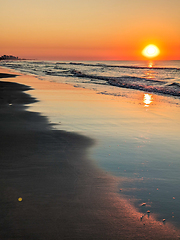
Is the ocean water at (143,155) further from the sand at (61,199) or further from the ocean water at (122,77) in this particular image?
the ocean water at (122,77)

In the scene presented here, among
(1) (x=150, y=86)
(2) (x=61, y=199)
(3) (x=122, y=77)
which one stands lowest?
(2) (x=61, y=199)

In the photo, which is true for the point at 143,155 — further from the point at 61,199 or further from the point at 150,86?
the point at 150,86

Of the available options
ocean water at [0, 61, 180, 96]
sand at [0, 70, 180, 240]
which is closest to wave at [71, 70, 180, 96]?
ocean water at [0, 61, 180, 96]

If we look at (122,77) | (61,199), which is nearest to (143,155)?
(61,199)

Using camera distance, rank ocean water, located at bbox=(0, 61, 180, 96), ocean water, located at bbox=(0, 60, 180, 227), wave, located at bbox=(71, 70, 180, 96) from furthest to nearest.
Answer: ocean water, located at bbox=(0, 61, 180, 96), wave, located at bbox=(71, 70, 180, 96), ocean water, located at bbox=(0, 60, 180, 227)

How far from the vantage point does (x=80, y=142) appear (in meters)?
6.68

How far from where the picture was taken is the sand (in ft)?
10.2

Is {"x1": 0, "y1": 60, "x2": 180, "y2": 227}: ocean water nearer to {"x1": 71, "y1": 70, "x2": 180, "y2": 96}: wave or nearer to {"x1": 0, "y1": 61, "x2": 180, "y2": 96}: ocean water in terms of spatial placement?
{"x1": 71, "y1": 70, "x2": 180, "y2": 96}: wave

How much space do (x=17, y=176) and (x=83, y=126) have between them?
3990 millimetres

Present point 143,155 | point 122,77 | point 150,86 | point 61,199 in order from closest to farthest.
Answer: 1. point 61,199
2. point 143,155
3. point 150,86
4. point 122,77

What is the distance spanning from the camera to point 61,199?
3.80 metres

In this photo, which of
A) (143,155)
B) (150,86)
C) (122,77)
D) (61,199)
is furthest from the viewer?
(122,77)

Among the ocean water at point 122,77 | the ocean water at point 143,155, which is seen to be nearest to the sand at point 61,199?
the ocean water at point 143,155

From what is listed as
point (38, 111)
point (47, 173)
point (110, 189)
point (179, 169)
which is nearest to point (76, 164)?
point (47, 173)
